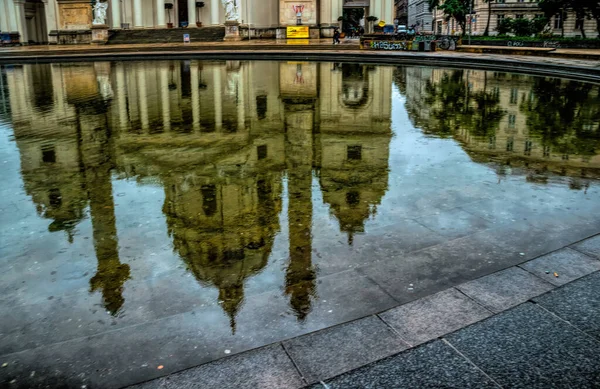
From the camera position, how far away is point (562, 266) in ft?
19.2

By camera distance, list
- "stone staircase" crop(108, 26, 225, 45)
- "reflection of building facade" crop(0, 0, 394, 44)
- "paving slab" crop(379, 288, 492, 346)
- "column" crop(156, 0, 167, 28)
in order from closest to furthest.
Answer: "paving slab" crop(379, 288, 492, 346)
"stone staircase" crop(108, 26, 225, 45)
"reflection of building facade" crop(0, 0, 394, 44)
"column" crop(156, 0, 167, 28)

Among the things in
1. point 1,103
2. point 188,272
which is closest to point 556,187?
point 188,272

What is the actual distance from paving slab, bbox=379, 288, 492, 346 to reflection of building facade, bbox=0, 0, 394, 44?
5943 centimetres

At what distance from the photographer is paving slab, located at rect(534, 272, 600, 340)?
4.70 metres

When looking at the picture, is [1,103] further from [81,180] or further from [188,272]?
[188,272]

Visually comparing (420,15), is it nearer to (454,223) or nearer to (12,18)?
(12,18)

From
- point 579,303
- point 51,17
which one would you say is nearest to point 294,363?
point 579,303

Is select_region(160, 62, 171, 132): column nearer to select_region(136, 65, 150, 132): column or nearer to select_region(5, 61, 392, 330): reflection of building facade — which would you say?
select_region(5, 61, 392, 330): reflection of building facade

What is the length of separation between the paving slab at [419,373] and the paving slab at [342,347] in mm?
98

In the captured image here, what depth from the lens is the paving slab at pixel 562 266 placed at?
5.62 metres

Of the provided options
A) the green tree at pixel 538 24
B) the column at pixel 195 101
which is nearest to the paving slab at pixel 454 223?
the column at pixel 195 101

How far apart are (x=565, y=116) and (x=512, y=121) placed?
7.84 feet

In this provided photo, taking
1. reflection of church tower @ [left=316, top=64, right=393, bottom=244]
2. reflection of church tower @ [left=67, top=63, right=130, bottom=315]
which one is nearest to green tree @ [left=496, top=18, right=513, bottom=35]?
reflection of church tower @ [left=316, top=64, right=393, bottom=244]

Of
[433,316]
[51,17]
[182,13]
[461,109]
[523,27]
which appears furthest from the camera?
[182,13]
